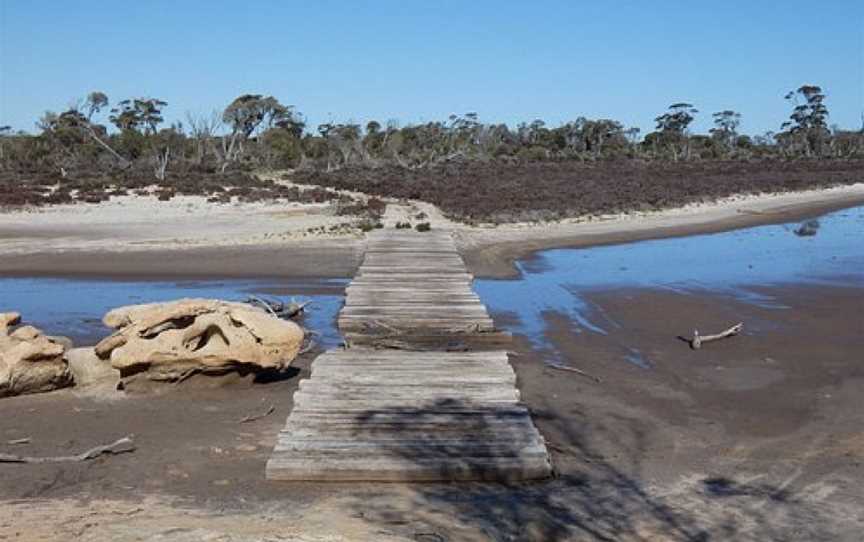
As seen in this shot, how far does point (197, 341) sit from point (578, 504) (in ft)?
14.7

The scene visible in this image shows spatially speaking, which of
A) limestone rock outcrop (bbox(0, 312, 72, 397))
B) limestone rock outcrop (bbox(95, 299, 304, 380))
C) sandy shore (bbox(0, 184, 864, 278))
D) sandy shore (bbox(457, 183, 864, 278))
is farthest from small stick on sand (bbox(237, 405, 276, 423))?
sandy shore (bbox(457, 183, 864, 278))

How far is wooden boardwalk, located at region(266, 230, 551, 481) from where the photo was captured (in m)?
6.46

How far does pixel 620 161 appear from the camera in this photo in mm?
70438

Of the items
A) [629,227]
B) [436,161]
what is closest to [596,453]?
[629,227]

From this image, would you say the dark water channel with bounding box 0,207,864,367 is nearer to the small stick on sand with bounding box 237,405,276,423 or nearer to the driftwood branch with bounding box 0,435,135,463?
the small stick on sand with bounding box 237,405,276,423

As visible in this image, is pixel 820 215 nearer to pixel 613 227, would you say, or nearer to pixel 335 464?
pixel 613 227

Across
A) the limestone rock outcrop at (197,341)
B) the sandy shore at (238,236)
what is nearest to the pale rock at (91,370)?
the limestone rock outcrop at (197,341)

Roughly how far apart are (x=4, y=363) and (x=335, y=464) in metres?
3.91

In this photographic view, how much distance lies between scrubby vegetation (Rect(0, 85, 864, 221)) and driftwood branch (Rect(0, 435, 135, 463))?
61.9ft

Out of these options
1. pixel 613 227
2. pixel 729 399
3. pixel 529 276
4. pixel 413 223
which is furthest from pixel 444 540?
pixel 613 227

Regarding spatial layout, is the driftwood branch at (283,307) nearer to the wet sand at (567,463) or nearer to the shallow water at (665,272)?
the wet sand at (567,463)

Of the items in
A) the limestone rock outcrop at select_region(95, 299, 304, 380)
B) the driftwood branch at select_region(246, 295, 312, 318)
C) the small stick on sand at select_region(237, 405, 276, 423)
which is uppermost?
the limestone rock outcrop at select_region(95, 299, 304, 380)

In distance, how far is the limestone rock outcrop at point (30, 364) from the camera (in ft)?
28.7

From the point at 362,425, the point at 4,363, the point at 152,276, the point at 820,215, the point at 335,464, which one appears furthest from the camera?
the point at 820,215
